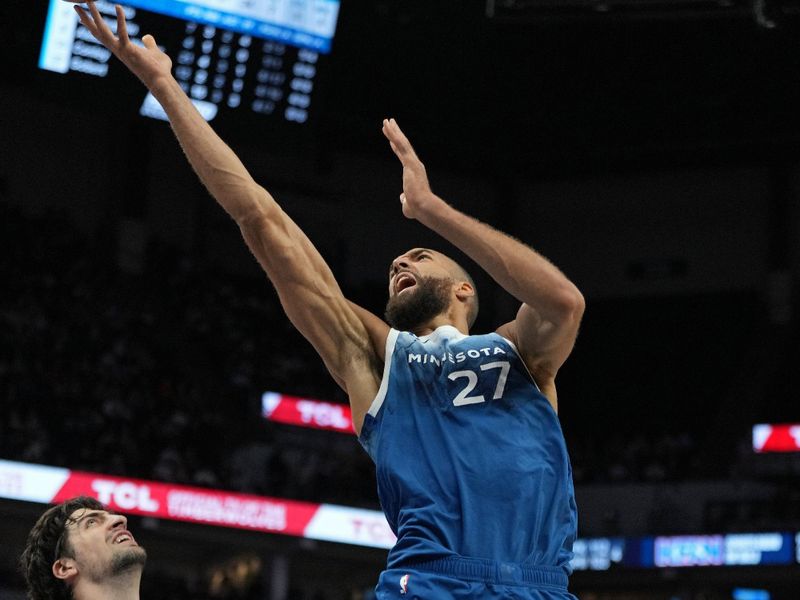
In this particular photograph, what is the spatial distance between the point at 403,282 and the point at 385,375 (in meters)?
0.31

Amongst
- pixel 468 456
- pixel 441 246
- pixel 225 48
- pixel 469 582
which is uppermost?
pixel 225 48

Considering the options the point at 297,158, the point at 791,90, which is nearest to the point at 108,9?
the point at 297,158

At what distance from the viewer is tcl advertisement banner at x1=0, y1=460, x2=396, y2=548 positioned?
47.6 ft

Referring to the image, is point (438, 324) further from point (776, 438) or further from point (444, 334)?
point (776, 438)

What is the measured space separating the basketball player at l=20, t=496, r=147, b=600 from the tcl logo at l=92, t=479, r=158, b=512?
11199 mm

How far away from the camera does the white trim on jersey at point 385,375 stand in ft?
11.4

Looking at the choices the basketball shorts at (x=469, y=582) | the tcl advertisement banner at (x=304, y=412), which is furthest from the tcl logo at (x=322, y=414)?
the basketball shorts at (x=469, y=582)

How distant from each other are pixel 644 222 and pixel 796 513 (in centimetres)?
783

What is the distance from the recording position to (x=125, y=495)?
15273 millimetres

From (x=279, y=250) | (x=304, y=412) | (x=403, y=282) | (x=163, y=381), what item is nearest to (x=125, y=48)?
(x=279, y=250)

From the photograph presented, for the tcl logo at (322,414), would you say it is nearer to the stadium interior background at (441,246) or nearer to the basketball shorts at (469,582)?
the stadium interior background at (441,246)

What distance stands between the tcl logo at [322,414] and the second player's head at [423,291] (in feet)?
49.9

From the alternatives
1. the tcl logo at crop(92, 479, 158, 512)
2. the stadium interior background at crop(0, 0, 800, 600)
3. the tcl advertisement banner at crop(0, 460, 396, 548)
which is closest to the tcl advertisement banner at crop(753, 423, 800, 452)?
the stadium interior background at crop(0, 0, 800, 600)

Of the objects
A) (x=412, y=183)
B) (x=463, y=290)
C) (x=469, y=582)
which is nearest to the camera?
(x=469, y=582)
